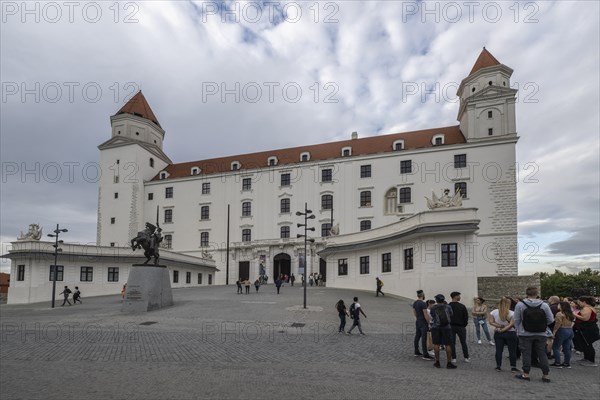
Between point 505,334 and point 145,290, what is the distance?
17738 millimetres

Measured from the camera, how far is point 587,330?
1093cm

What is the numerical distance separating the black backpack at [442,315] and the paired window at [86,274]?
121 feet

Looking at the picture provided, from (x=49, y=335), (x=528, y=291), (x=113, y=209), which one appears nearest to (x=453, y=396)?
(x=528, y=291)

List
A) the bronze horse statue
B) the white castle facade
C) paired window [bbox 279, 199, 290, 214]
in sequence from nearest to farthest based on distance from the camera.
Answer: the bronze horse statue → the white castle facade → paired window [bbox 279, 199, 290, 214]

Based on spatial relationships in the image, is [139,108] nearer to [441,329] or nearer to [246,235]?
[246,235]

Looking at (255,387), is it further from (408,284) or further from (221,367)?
(408,284)

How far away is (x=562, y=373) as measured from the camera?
9656mm

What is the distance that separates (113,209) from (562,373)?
200 ft

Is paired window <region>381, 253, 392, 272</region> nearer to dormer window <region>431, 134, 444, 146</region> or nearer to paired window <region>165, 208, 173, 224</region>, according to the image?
dormer window <region>431, 134, 444, 146</region>

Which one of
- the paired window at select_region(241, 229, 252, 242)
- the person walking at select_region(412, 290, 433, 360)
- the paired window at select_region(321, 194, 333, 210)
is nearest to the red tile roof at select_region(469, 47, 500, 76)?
→ the paired window at select_region(321, 194, 333, 210)

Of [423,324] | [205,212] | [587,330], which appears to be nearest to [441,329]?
[423,324]

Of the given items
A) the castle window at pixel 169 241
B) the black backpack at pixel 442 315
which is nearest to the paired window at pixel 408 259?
the black backpack at pixel 442 315

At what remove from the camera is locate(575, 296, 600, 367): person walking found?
10789 millimetres

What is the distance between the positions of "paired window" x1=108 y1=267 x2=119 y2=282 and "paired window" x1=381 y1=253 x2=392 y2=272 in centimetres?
2500
